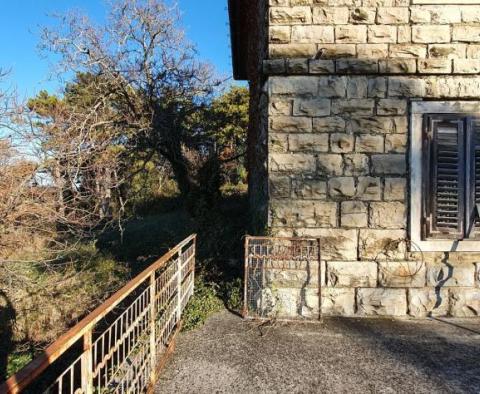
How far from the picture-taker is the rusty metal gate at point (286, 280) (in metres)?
4.26

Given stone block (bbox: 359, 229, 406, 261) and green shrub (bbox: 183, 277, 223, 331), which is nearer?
green shrub (bbox: 183, 277, 223, 331)

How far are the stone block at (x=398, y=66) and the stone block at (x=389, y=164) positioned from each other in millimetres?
918

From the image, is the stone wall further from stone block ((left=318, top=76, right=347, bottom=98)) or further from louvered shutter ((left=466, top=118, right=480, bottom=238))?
louvered shutter ((left=466, top=118, right=480, bottom=238))

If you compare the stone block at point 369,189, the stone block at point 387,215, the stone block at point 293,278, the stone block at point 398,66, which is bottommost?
the stone block at point 293,278

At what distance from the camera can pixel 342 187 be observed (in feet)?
14.2

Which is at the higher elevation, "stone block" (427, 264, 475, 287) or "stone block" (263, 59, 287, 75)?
"stone block" (263, 59, 287, 75)

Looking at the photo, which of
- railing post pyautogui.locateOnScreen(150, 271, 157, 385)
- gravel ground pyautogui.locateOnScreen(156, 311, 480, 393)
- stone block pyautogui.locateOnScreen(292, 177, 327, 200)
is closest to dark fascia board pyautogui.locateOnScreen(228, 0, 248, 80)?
stone block pyautogui.locateOnScreen(292, 177, 327, 200)

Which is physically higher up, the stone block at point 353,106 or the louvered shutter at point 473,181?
the stone block at point 353,106

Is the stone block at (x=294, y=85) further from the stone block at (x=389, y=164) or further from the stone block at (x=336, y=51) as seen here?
the stone block at (x=389, y=164)

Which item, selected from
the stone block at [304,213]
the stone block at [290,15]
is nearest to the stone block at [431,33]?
the stone block at [290,15]

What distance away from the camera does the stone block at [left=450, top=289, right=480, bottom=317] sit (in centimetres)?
427

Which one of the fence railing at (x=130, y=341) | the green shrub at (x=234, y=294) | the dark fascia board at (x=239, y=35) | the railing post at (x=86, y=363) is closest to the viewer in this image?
the fence railing at (x=130, y=341)

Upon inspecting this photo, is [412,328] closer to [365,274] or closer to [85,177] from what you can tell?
[365,274]

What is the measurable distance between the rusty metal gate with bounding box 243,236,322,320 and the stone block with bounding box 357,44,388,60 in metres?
2.12
